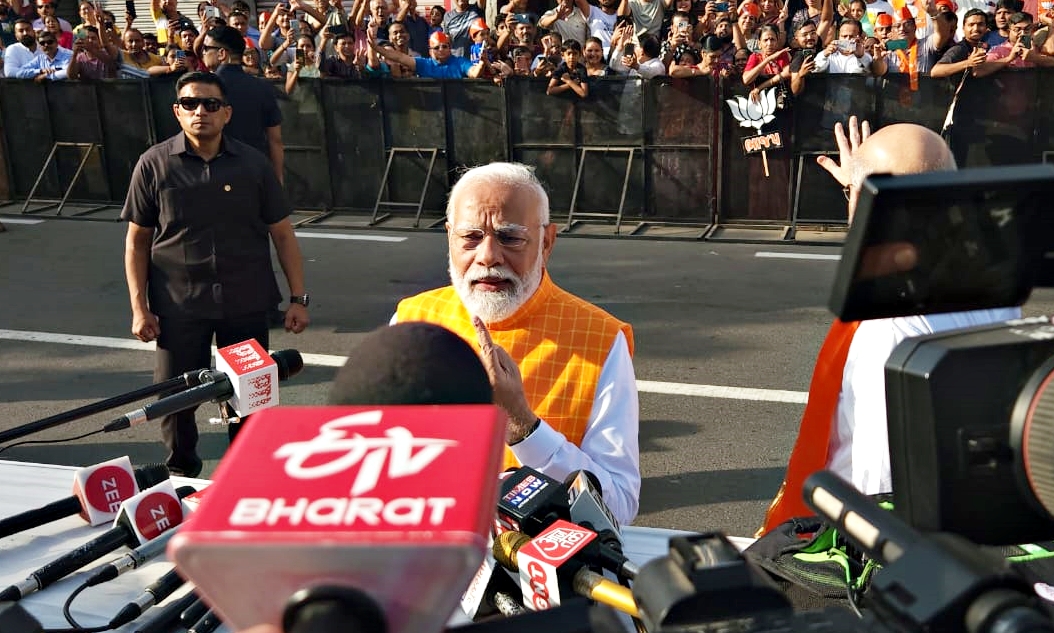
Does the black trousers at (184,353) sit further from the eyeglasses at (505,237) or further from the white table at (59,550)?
the eyeglasses at (505,237)

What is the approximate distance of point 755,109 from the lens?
33.3 feet

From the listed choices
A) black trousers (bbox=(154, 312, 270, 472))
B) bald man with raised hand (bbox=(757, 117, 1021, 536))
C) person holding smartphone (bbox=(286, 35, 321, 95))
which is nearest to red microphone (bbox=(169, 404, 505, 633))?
bald man with raised hand (bbox=(757, 117, 1021, 536))

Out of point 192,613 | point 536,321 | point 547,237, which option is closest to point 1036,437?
point 192,613

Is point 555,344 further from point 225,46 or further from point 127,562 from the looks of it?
point 225,46

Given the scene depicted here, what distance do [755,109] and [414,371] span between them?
9.34 meters

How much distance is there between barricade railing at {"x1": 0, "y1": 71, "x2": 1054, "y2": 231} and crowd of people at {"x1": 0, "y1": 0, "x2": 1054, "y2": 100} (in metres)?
0.18

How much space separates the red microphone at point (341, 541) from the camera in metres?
0.94

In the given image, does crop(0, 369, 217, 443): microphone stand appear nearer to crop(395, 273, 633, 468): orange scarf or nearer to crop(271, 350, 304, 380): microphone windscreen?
crop(271, 350, 304, 380): microphone windscreen

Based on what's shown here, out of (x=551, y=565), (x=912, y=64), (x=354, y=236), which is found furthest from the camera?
(x=354, y=236)

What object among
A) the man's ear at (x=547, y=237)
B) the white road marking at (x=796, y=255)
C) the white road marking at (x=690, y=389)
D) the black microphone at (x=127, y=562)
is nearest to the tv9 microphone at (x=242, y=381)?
the black microphone at (x=127, y=562)

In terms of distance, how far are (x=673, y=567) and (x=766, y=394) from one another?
5.34 metres

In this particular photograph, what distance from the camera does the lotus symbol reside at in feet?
33.0

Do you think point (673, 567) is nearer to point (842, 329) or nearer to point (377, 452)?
point (377, 452)

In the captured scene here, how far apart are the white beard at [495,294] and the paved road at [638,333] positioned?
2.05m
